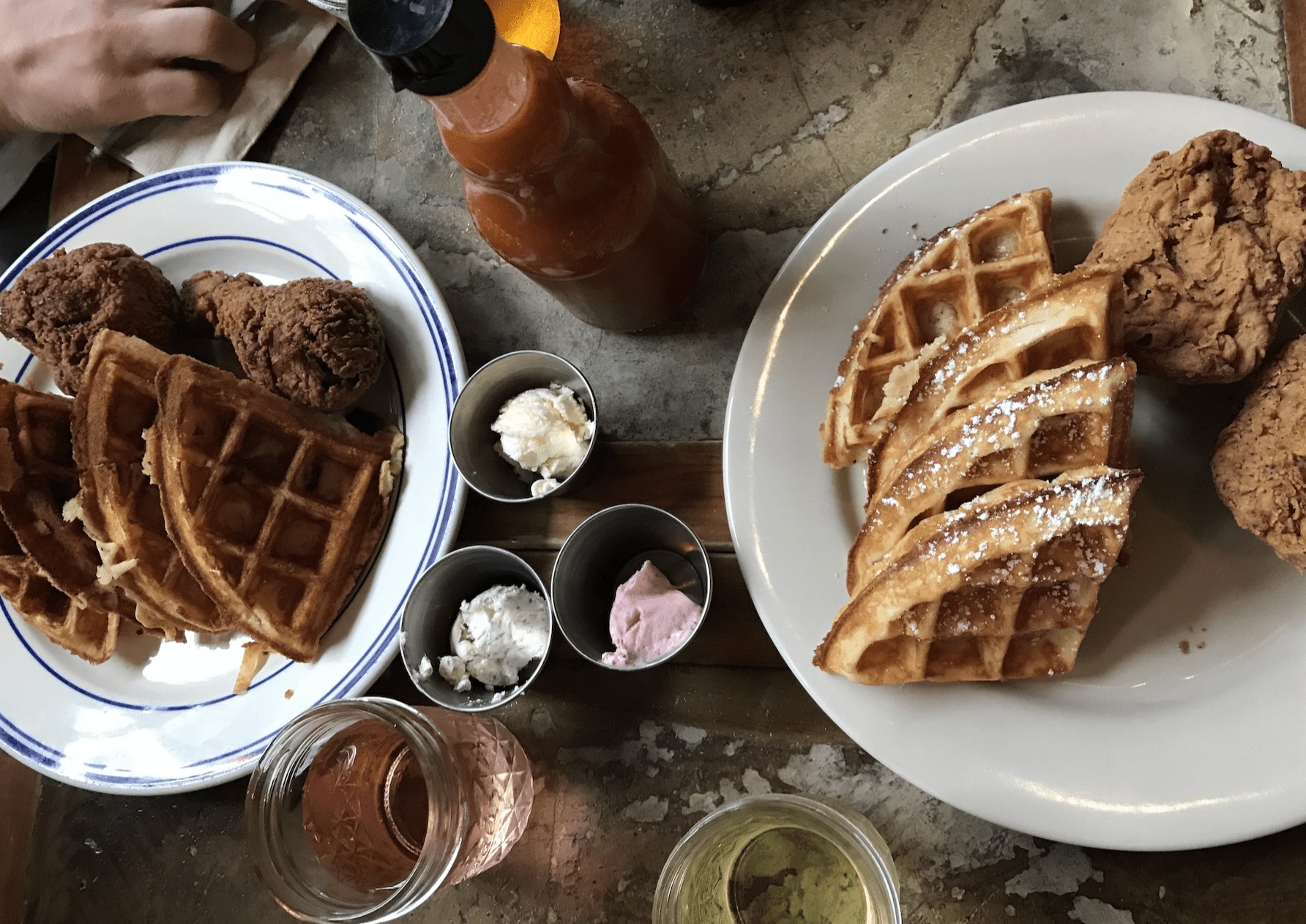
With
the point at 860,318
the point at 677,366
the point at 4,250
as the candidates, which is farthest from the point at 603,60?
the point at 4,250

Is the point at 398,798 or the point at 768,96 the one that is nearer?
the point at 398,798

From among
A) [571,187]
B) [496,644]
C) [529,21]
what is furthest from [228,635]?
[529,21]

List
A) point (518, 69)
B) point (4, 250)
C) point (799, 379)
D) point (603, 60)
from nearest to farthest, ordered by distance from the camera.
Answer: point (518, 69)
point (799, 379)
point (603, 60)
point (4, 250)

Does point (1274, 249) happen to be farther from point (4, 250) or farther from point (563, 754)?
point (4, 250)

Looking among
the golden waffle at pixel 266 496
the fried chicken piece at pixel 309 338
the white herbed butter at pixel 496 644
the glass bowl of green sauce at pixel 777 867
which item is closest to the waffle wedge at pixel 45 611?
the golden waffle at pixel 266 496

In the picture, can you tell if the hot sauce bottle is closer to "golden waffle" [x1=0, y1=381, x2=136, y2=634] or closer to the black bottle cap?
the black bottle cap

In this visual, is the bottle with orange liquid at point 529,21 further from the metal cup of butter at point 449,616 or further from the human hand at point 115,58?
the metal cup of butter at point 449,616

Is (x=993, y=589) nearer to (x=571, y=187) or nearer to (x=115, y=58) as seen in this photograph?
(x=571, y=187)

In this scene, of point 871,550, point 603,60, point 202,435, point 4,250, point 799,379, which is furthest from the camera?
point 4,250
